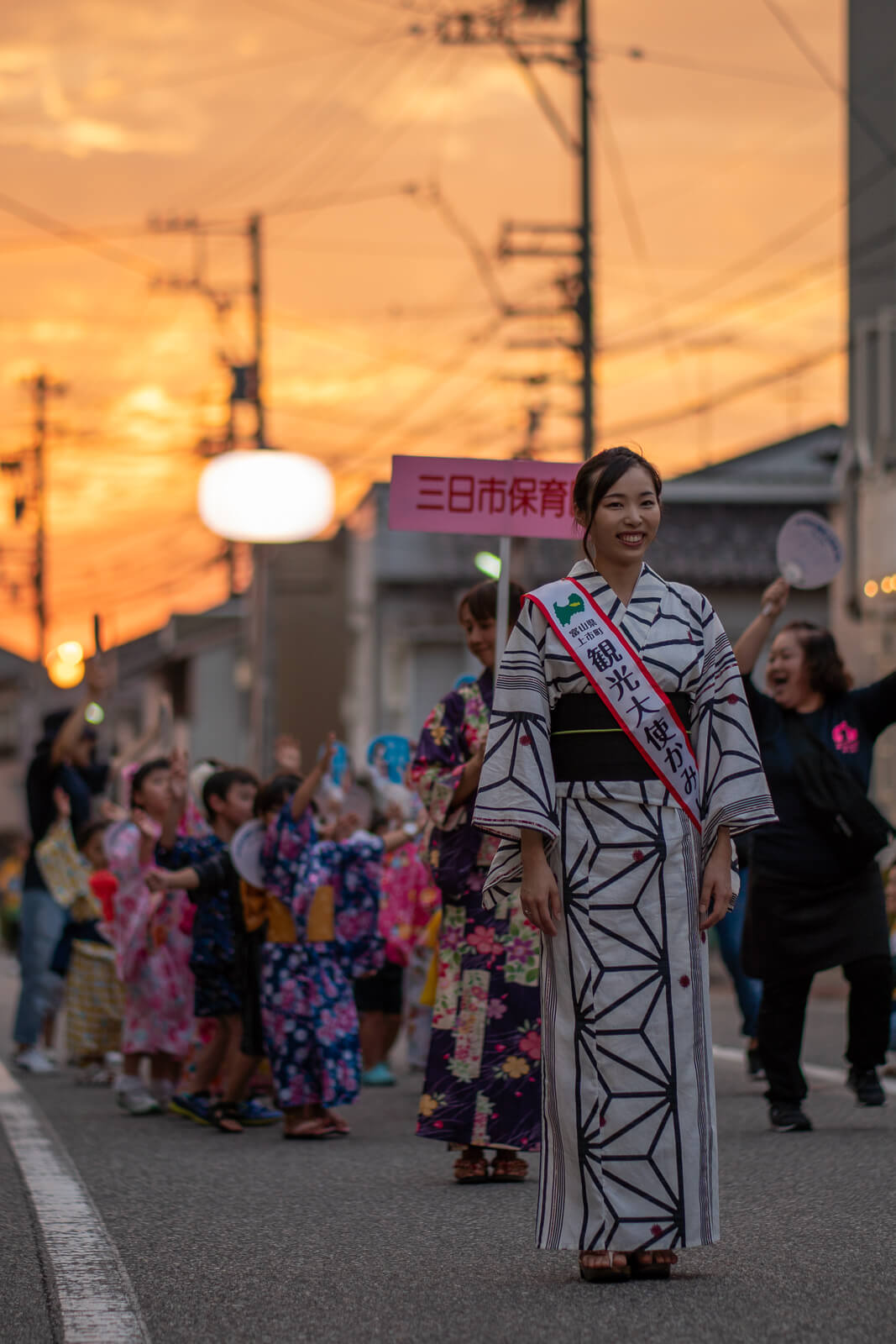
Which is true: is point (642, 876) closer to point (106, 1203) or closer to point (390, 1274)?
point (390, 1274)

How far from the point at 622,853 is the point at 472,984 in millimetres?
2055

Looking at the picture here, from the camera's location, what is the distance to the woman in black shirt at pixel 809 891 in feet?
23.0

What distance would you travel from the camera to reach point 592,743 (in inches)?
174

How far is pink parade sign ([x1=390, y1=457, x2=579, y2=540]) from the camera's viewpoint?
7.21 m

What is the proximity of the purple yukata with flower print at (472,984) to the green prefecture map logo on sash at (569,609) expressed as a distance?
1.63 m

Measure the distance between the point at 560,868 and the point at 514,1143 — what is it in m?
1.89

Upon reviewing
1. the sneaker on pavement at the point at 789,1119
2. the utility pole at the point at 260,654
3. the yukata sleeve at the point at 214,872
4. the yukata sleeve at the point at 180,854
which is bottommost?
the sneaker on pavement at the point at 789,1119

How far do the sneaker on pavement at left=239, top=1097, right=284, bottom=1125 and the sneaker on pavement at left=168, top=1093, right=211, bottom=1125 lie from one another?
143mm

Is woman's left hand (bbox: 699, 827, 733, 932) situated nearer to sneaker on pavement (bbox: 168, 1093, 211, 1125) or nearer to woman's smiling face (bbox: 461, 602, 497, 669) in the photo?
woman's smiling face (bbox: 461, 602, 497, 669)

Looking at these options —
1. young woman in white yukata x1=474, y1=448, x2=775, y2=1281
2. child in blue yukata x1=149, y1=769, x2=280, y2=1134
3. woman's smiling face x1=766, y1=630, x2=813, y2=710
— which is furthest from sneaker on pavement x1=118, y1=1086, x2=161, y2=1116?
young woman in white yukata x1=474, y1=448, x2=775, y2=1281

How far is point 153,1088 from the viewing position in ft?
29.9

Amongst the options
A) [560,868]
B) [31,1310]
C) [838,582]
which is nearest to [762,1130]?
[560,868]

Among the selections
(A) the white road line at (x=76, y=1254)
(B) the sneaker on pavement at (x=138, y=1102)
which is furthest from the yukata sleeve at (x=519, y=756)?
(B) the sneaker on pavement at (x=138, y=1102)

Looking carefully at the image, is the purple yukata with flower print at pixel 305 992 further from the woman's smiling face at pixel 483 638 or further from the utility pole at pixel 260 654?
the utility pole at pixel 260 654
